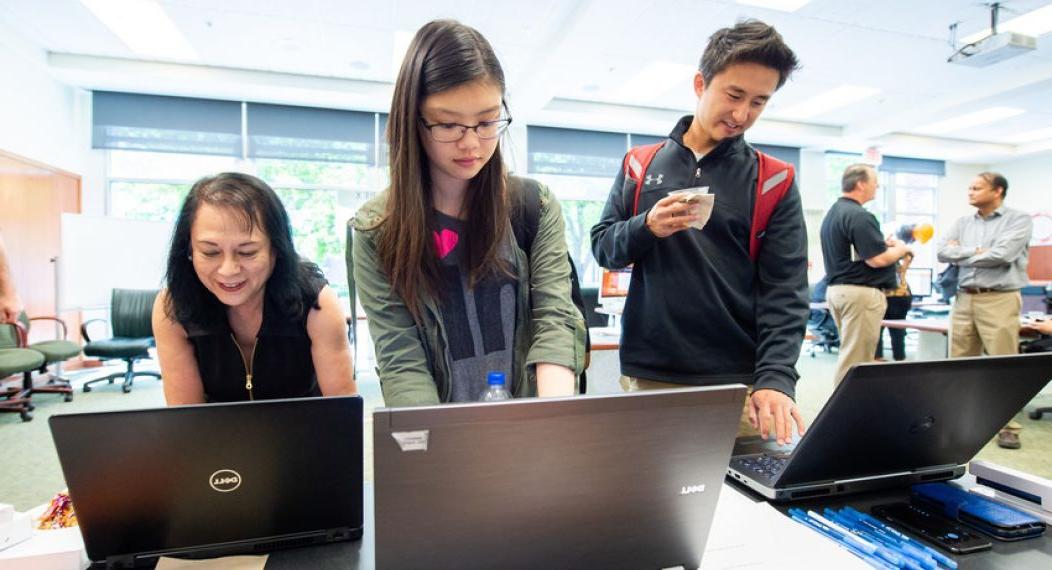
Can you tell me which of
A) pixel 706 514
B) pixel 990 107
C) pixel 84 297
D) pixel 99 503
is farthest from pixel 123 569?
pixel 990 107

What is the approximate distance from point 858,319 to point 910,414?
2.93 meters

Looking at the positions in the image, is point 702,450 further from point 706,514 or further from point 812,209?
point 812,209

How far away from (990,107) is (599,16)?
5.54 meters

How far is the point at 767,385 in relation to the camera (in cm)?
110

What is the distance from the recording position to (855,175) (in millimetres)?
Answer: 3307

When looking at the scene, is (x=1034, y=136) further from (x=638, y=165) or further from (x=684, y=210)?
(x=684, y=210)

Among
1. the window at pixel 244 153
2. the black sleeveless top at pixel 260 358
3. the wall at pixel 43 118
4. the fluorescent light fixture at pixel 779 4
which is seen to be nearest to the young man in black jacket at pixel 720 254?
the black sleeveless top at pixel 260 358

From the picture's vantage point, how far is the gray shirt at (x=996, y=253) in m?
3.40

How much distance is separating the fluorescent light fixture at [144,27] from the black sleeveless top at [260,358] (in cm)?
410

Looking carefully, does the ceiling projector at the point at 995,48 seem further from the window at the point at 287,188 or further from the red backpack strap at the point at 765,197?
the window at the point at 287,188

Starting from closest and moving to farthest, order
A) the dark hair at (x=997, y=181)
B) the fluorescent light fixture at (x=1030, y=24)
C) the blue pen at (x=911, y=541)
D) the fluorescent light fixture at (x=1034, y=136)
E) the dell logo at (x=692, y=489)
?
the dell logo at (x=692, y=489)
the blue pen at (x=911, y=541)
the dark hair at (x=997, y=181)
the fluorescent light fixture at (x=1030, y=24)
the fluorescent light fixture at (x=1034, y=136)

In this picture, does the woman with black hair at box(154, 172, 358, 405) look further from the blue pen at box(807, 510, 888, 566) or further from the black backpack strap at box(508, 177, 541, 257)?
the blue pen at box(807, 510, 888, 566)

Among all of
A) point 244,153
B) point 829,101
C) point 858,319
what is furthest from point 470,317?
point 829,101

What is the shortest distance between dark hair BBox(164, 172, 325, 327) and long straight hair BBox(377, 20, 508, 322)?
0.37 metres
